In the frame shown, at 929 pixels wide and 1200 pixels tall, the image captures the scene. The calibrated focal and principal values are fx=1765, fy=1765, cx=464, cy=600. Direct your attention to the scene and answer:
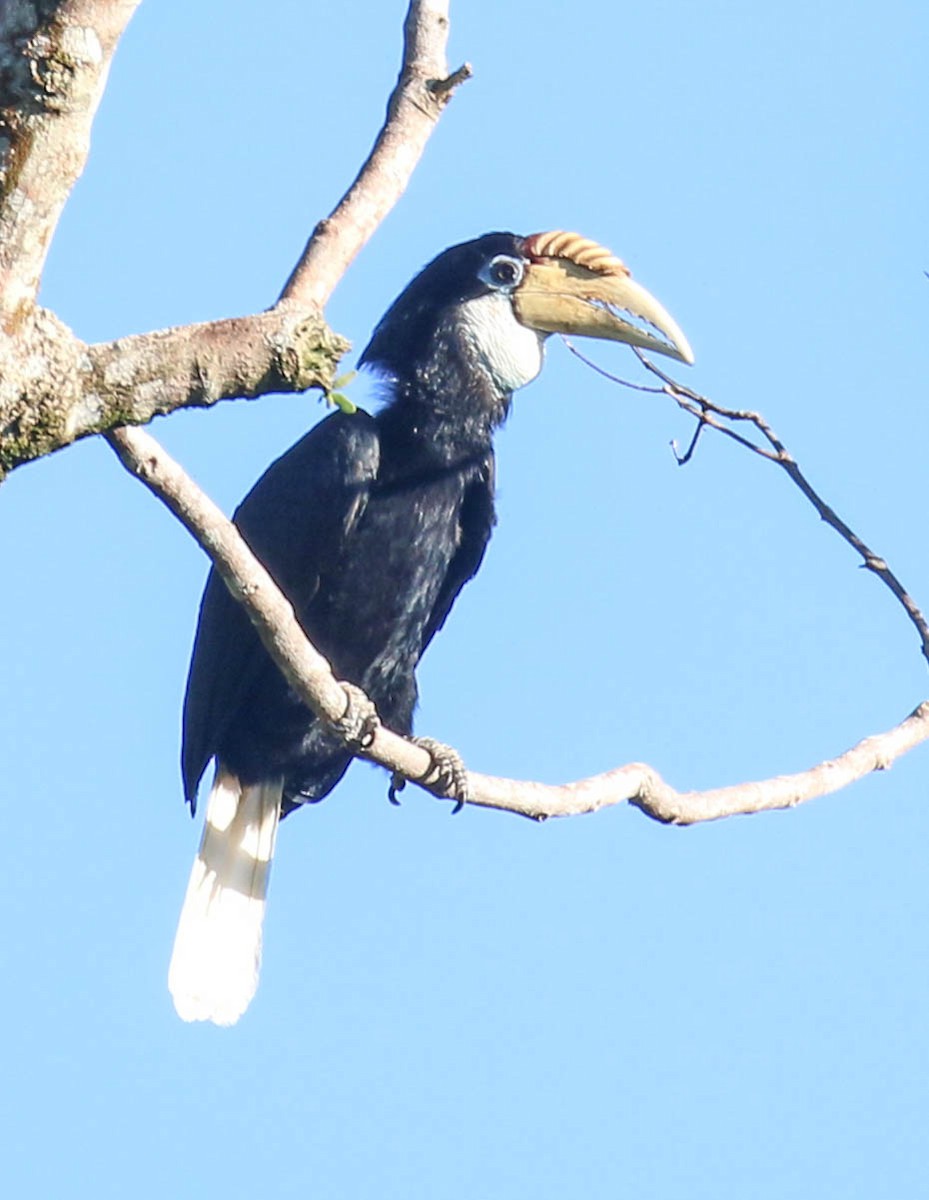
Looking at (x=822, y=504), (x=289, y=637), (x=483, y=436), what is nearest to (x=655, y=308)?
(x=483, y=436)

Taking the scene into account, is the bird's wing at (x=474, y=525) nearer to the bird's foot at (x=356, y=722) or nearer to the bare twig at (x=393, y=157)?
the bird's foot at (x=356, y=722)

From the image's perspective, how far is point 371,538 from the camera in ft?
18.2

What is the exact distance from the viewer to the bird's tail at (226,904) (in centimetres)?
595

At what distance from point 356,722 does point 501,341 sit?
2.13 meters

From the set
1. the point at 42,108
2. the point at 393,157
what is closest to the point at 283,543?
the point at 393,157

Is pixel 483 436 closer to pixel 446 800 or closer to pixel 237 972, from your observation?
pixel 446 800

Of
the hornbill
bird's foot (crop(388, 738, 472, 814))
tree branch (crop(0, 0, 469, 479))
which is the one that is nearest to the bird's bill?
the hornbill

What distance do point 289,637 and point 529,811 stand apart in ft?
2.88

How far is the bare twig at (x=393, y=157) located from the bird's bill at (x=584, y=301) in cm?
172

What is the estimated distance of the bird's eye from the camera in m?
6.19

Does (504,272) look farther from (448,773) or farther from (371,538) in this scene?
(448,773)

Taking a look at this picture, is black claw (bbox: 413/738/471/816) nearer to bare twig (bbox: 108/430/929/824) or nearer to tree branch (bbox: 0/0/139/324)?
bare twig (bbox: 108/430/929/824)

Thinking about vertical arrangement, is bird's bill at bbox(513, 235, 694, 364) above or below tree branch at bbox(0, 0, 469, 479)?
above

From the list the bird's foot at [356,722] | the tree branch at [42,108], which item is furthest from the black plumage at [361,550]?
the tree branch at [42,108]
